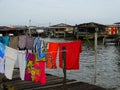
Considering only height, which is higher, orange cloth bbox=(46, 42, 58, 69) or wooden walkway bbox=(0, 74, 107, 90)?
orange cloth bbox=(46, 42, 58, 69)

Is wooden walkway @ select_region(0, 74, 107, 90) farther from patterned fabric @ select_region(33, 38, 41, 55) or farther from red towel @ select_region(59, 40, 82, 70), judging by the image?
patterned fabric @ select_region(33, 38, 41, 55)

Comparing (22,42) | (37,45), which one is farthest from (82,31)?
(37,45)

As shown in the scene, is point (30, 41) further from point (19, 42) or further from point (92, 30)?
point (92, 30)

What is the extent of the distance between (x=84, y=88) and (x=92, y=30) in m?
49.9

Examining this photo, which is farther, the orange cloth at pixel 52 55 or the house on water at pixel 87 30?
the house on water at pixel 87 30

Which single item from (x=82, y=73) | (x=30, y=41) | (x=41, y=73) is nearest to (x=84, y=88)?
(x=41, y=73)

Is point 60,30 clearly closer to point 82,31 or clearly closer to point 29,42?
point 82,31

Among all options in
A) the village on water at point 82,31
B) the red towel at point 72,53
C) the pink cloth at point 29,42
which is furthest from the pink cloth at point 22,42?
the village on water at point 82,31

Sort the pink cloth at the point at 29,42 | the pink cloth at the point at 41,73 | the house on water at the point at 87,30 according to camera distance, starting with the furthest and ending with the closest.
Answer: the house on water at the point at 87,30, the pink cloth at the point at 29,42, the pink cloth at the point at 41,73

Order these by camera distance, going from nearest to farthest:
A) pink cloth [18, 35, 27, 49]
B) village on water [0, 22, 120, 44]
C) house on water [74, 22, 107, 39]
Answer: pink cloth [18, 35, 27, 49], village on water [0, 22, 120, 44], house on water [74, 22, 107, 39]

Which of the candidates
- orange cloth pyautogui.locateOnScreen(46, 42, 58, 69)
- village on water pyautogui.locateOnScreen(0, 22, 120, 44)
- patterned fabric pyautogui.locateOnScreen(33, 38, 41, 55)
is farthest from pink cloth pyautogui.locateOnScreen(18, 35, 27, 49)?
village on water pyautogui.locateOnScreen(0, 22, 120, 44)

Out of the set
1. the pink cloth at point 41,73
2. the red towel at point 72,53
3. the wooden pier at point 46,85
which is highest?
the red towel at point 72,53

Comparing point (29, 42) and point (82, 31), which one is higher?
point (29, 42)

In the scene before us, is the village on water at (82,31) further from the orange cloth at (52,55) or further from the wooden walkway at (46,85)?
the orange cloth at (52,55)
